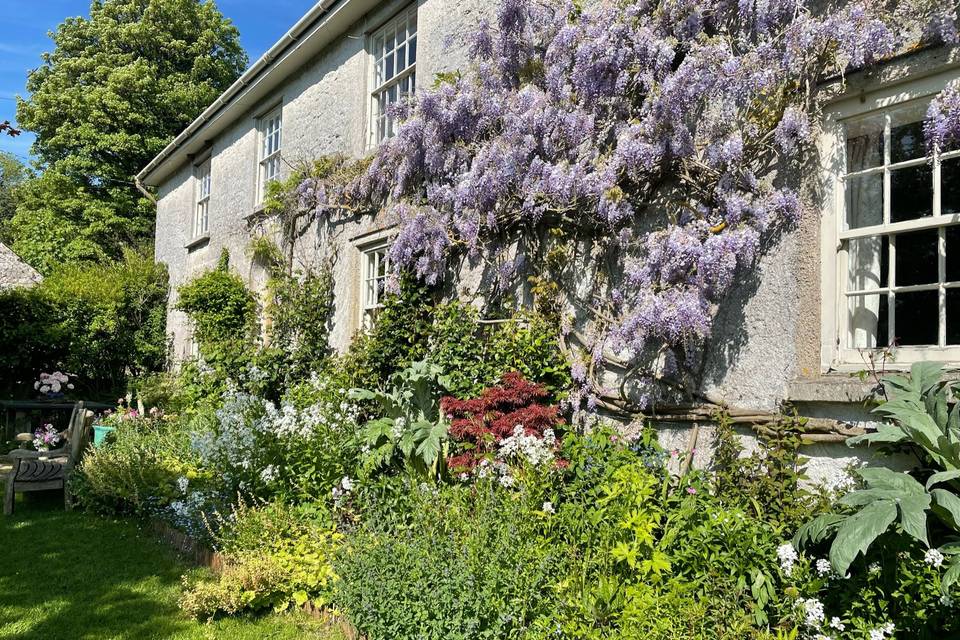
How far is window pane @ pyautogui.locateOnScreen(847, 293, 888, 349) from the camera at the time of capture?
3.79m

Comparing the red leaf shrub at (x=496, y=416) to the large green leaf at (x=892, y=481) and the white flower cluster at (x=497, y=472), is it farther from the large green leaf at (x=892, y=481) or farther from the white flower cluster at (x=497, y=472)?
the large green leaf at (x=892, y=481)

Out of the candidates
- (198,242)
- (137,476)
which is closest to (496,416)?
(137,476)

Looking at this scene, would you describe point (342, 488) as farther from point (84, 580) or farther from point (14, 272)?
point (14, 272)

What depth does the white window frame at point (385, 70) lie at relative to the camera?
25.9 ft

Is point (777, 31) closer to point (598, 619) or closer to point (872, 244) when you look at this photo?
point (872, 244)

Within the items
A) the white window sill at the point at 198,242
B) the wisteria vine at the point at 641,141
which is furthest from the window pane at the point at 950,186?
the white window sill at the point at 198,242

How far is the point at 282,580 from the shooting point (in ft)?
13.2

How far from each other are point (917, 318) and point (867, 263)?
0.42m

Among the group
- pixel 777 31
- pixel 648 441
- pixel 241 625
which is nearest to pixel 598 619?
pixel 648 441

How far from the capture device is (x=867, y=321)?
12.6ft

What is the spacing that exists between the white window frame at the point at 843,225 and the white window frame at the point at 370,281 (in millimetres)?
5198

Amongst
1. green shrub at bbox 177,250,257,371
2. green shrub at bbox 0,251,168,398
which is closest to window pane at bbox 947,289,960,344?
green shrub at bbox 177,250,257,371

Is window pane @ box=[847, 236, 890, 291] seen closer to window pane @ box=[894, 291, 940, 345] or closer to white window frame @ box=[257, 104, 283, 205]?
window pane @ box=[894, 291, 940, 345]

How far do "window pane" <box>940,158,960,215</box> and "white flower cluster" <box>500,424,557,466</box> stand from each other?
2.67 meters
